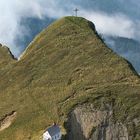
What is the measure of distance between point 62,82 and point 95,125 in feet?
43.3

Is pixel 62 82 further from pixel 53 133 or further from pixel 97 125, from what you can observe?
pixel 53 133

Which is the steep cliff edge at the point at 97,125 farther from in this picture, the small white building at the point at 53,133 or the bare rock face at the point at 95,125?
the small white building at the point at 53,133

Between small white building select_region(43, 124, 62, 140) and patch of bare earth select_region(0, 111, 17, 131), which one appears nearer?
small white building select_region(43, 124, 62, 140)

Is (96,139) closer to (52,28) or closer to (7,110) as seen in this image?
(7,110)

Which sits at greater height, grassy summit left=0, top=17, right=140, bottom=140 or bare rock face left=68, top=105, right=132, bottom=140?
grassy summit left=0, top=17, right=140, bottom=140

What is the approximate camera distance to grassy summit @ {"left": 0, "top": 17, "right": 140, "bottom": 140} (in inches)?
6683

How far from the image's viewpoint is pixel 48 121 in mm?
166625

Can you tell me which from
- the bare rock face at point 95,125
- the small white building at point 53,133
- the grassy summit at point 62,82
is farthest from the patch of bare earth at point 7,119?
the small white building at point 53,133

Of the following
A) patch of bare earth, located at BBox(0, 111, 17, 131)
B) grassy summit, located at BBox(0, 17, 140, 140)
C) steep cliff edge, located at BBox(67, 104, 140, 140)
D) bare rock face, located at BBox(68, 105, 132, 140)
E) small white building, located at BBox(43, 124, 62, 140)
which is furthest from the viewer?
patch of bare earth, located at BBox(0, 111, 17, 131)

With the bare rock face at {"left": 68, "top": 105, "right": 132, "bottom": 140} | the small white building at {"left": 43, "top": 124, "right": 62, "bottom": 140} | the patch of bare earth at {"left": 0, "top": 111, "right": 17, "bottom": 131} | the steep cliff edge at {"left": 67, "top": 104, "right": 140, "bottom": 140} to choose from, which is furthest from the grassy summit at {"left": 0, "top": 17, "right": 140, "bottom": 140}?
the small white building at {"left": 43, "top": 124, "right": 62, "bottom": 140}

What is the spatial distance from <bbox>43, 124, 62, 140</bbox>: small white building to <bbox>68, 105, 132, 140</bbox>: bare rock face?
8.86 metres

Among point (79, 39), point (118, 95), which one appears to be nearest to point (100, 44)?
point (79, 39)

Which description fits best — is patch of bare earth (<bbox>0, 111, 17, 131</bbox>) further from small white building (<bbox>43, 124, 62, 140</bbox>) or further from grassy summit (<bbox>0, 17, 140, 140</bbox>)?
small white building (<bbox>43, 124, 62, 140</bbox>)

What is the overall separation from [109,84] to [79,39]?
53.6 feet
